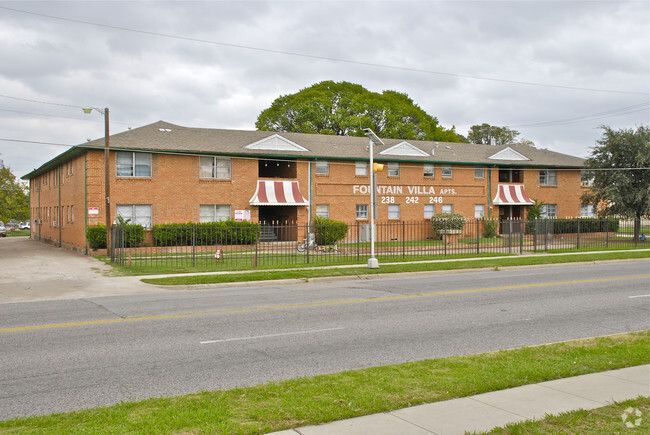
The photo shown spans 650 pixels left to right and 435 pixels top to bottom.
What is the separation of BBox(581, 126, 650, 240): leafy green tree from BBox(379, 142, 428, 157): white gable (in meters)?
12.3

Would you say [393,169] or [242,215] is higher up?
[393,169]

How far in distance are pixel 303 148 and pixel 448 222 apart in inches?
445

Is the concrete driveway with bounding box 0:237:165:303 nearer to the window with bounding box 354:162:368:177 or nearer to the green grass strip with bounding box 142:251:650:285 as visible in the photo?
the green grass strip with bounding box 142:251:650:285

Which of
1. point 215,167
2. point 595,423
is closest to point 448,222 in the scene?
point 215,167

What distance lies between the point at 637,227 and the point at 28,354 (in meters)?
36.2

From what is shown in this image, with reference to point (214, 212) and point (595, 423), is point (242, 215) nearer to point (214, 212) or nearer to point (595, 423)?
point (214, 212)

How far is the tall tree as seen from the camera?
3686 inches

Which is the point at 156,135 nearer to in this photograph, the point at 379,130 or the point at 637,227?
the point at 637,227

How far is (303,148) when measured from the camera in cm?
3672

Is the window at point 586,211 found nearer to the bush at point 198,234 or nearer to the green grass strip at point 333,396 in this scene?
the bush at point 198,234

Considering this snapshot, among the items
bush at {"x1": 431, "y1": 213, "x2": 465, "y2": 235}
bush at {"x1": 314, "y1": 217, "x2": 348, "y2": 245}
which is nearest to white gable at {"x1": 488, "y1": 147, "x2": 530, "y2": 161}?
bush at {"x1": 431, "y1": 213, "x2": 465, "y2": 235}

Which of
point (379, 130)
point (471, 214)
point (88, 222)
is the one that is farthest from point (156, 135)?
point (379, 130)

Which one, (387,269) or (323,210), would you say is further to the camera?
(323,210)

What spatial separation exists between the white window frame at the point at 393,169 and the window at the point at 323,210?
558 centimetres
